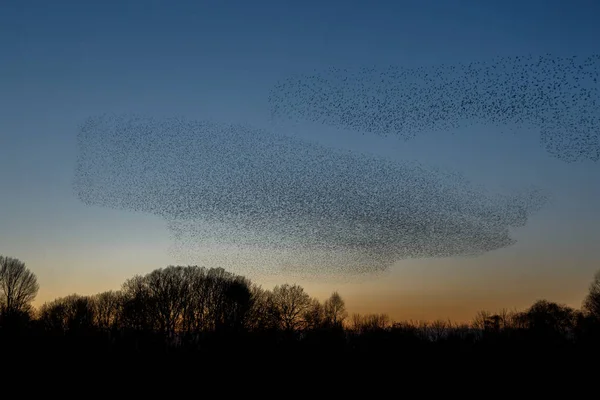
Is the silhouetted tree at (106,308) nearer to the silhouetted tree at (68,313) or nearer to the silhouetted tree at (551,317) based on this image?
the silhouetted tree at (68,313)

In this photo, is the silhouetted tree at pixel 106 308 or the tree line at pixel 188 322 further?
the silhouetted tree at pixel 106 308

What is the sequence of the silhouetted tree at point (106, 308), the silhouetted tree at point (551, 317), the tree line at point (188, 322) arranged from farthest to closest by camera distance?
the silhouetted tree at point (551, 317) → the silhouetted tree at point (106, 308) → the tree line at point (188, 322)

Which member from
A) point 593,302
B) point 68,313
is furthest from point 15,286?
point 593,302

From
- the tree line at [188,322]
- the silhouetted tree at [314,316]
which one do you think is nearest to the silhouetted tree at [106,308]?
the tree line at [188,322]

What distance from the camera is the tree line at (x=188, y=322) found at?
82.4 metres

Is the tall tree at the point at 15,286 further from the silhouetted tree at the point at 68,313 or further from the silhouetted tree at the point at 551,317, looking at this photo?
the silhouetted tree at the point at 551,317

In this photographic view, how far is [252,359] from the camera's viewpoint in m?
73.0

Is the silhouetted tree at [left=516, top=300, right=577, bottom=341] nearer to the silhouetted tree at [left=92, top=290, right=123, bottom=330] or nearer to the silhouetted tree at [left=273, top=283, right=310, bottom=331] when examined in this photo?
the silhouetted tree at [left=273, top=283, right=310, bottom=331]

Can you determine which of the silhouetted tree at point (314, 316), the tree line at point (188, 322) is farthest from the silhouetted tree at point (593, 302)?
the silhouetted tree at point (314, 316)

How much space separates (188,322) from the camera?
9419cm

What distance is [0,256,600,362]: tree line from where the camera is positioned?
8244 cm

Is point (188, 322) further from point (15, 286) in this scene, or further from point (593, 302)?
point (593, 302)

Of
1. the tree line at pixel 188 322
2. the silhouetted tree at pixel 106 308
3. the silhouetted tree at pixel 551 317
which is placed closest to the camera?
the tree line at pixel 188 322

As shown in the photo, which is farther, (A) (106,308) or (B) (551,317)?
(B) (551,317)
